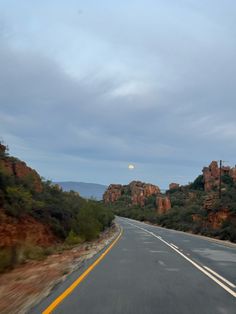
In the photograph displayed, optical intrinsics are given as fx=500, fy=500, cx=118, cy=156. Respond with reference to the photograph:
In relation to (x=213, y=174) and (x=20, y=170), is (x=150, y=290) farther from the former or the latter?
(x=213, y=174)

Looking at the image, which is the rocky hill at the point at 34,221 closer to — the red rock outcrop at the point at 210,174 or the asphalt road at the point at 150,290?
the asphalt road at the point at 150,290

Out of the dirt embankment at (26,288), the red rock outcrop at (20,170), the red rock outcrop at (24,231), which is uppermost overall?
the red rock outcrop at (20,170)

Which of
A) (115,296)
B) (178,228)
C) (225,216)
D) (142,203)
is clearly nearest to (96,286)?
(115,296)

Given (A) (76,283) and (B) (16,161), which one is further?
(B) (16,161)

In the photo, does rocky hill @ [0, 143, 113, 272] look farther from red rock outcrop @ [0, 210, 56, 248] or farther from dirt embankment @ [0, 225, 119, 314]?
dirt embankment @ [0, 225, 119, 314]

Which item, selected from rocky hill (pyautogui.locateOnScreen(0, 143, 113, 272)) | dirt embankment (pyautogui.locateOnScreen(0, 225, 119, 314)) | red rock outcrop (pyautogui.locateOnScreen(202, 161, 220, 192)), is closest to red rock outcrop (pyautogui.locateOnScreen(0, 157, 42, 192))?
rocky hill (pyautogui.locateOnScreen(0, 143, 113, 272))

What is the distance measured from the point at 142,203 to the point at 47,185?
107 metres

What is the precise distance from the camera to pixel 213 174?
133000 millimetres

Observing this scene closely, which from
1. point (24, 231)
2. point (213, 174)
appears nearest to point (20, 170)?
point (24, 231)

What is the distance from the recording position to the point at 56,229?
44.2 metres

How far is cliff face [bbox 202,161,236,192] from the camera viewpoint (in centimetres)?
12261

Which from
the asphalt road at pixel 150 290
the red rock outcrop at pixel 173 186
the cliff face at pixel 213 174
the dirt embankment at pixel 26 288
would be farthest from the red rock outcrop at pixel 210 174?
the dirt embankment at pixel 26 288

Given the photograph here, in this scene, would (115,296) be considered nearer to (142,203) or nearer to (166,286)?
(166,286)

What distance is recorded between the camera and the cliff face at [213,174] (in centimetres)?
12261
